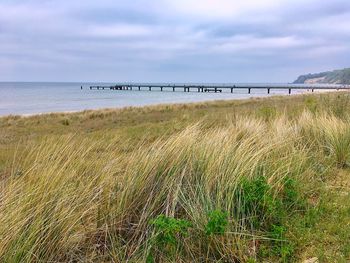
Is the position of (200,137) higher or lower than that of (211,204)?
higher

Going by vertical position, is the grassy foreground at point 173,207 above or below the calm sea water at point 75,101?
above

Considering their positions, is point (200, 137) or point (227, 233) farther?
point (200, 137)

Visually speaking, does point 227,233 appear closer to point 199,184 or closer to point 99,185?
point 199,184

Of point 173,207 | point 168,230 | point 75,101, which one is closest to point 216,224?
point 168,230

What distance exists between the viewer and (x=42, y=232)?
2.55 metres

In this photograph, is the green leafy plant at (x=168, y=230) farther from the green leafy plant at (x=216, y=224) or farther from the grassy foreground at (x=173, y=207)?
the green leafy plant at (x=216, y=224)

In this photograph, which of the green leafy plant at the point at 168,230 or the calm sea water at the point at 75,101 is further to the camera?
the calm sea water at the point at 75,101

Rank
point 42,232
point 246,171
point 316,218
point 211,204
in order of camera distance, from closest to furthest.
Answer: point 42,232 < point 211,204 < point 316,218 < point 246,171

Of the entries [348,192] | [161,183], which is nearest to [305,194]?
[348,192]

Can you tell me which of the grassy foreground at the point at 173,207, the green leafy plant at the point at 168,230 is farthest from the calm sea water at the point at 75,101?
the green leafy plant at the point at 168,230

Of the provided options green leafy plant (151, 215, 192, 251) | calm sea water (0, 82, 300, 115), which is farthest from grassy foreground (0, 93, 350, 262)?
calm sea water (0, 82, 300, 115)

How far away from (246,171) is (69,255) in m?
1.89

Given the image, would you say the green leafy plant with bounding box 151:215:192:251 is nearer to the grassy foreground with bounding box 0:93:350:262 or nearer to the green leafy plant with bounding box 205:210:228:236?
the grassy foreground with bounding box 0:93:350:262

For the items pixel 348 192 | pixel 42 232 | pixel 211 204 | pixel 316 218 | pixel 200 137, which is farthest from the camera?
pixel 200 137
